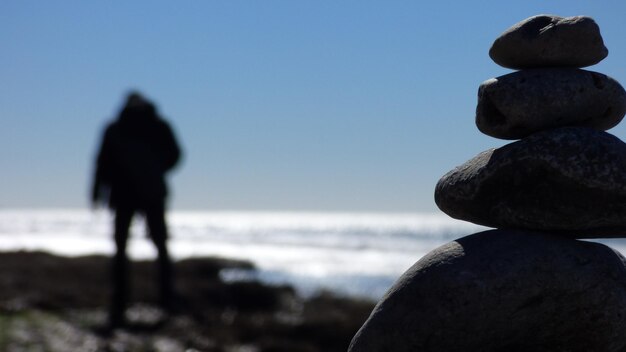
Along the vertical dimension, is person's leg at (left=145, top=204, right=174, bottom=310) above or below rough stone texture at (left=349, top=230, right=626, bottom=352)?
below

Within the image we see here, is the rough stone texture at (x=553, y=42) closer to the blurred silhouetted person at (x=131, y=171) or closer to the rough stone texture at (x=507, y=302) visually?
the rough stone texture at (x=507, y=302)

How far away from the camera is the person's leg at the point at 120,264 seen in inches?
571

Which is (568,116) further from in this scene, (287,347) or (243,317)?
(243,317)

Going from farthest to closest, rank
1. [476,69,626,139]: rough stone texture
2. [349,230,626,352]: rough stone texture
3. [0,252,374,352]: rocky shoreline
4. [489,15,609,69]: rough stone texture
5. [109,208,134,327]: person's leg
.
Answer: [109,208,134,327]: person's leg, [0,252,374,352]: rocky shoreline, [489,15,609,69]: rough stone texture, [476,69,626,139]: rough stone texture, [349,230,626,352]: rough stone texture

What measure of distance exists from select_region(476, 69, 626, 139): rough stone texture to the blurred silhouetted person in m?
8.28

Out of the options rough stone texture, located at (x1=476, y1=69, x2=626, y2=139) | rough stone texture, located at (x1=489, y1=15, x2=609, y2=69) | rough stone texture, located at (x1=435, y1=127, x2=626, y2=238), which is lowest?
rough stone texture, located at (x1=435, y1=127, x2=626, y2=238)

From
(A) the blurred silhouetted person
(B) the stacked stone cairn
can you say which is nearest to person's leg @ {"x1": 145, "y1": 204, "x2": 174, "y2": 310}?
(A) the blurred silhouetted person

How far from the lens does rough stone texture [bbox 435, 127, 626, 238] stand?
6500 millimetres

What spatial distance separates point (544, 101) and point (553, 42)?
49 centimetres

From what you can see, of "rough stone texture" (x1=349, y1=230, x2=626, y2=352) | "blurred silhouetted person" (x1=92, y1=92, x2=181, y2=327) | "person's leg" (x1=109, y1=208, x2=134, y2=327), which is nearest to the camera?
"rough stone texture" (x1=349, y1=230, x2=626, y2=352)

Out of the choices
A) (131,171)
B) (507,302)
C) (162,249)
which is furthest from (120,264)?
(507,302)

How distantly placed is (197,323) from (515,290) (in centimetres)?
834

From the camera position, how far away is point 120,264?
14844 mm

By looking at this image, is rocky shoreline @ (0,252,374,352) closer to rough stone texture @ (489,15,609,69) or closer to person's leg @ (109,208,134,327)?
person's leg @ (109,208,134,327)
